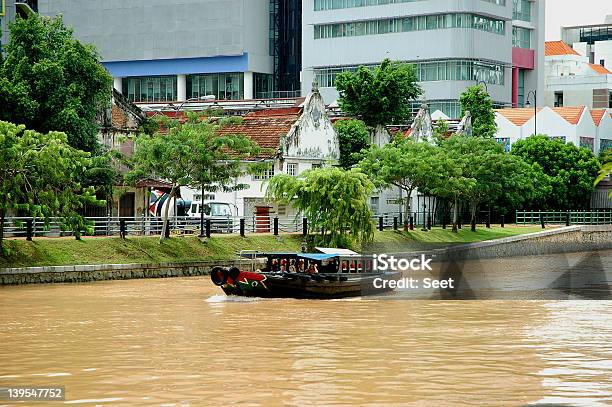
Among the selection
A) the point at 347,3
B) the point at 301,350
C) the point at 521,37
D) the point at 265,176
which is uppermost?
the point at 347,3

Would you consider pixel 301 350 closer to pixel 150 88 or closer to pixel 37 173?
pixel 37 173

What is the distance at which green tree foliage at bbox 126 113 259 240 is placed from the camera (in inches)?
2074

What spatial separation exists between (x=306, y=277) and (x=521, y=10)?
8547 cm

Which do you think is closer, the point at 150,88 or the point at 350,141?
the point at 350,141

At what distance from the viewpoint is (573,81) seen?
126 meters

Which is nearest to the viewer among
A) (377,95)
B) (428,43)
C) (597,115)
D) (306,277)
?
(306,277)

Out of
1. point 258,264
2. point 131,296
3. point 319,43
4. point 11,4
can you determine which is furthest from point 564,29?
point 131,296

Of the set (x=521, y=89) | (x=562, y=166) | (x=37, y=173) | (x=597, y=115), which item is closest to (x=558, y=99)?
(x=521, y=89)

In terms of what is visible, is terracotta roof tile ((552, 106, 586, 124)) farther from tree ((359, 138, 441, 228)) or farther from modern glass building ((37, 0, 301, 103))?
tree ((359, 138, 441, 228))

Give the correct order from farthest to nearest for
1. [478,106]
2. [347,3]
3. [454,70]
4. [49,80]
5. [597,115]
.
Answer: [347,3], [454,70], [597,115], [478,106], [49,80]

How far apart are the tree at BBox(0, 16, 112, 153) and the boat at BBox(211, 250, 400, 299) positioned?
14.6 meters

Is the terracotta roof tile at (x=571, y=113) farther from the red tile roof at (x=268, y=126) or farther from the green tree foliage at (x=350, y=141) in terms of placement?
the red tile roof at (x=268, y=126)

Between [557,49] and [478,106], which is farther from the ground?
[557,49]

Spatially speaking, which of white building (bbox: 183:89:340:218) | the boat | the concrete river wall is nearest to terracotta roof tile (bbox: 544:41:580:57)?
the concrete river wall
